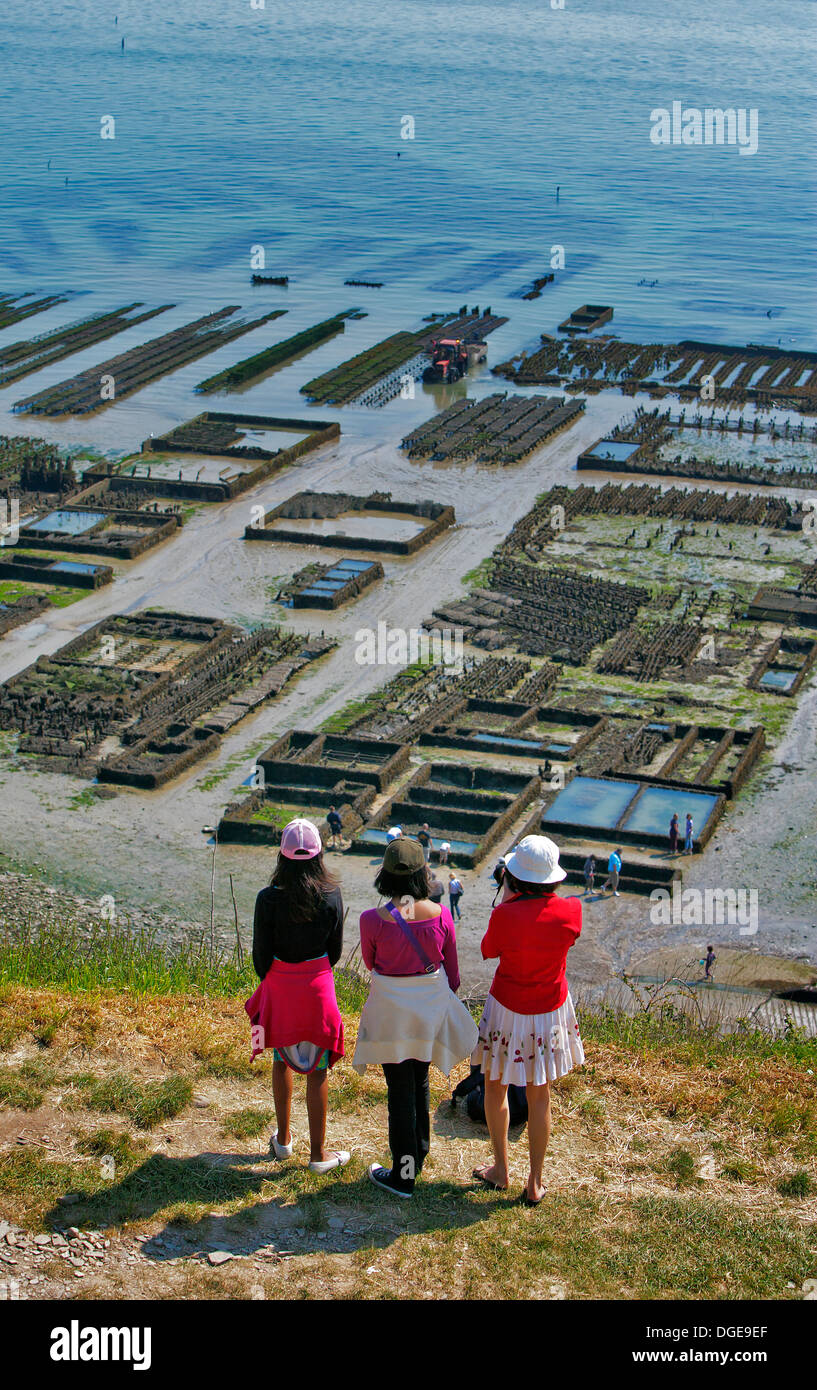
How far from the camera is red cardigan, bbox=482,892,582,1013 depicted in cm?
898

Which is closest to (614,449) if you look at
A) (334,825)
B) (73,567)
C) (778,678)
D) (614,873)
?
(778,678)

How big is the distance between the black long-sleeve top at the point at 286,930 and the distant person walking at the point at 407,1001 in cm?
20

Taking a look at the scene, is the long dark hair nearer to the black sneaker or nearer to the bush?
the black sneaker

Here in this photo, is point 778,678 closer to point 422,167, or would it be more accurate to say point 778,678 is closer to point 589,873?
point 589,873

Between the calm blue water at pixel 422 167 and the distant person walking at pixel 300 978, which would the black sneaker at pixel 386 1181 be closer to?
the distant person walking at pixel 300 978

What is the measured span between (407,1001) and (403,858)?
0.89 m

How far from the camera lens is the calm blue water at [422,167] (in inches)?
3100

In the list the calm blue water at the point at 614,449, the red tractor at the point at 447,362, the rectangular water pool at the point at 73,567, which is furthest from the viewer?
the red tractor at the point at 447,362

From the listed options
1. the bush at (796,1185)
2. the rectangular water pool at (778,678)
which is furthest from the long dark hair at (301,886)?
the rectangular water pool at (778,678)

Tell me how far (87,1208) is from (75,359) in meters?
56.6

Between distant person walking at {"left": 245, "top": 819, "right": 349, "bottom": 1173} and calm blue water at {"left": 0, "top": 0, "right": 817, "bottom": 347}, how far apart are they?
5973cm

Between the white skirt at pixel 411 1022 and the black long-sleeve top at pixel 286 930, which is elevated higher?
the black long-sleeve top at pixel 286 930

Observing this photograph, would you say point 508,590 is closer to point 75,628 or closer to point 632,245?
point 75,628

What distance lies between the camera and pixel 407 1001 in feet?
29.9
